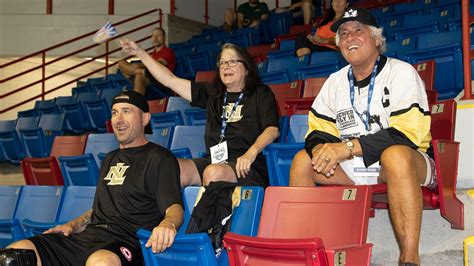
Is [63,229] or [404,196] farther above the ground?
[404,196]

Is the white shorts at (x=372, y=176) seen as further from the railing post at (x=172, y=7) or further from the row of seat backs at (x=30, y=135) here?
the railing post at (x=172, y=7)

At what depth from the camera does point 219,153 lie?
3572mm

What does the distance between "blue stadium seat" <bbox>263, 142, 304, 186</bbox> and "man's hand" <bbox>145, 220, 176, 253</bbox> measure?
36.6 inches

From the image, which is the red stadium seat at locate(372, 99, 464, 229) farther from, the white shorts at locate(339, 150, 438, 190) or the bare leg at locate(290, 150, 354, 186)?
the bare leg at locate(290, 150, 354, 186)

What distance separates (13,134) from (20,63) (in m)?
3.45

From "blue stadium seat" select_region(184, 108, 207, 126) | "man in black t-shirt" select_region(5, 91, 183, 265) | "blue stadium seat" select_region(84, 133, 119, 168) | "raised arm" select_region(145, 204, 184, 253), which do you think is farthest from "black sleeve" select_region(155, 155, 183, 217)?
"blue stadium seat" select_region(84, 133, 119, 168)

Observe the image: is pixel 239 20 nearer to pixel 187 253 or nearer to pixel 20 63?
pixel 20 63

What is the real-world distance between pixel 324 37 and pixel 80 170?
234 cm

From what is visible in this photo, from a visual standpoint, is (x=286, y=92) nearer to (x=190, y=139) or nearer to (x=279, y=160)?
(x=190, y=139)

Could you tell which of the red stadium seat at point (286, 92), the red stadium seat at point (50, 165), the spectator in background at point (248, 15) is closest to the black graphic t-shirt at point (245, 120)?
the red stadium seat at point (286, 92)

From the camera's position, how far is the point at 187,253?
2.51 metres

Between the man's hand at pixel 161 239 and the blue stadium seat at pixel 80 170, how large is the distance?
84.2 inches

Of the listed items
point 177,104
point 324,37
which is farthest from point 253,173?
point 324,37

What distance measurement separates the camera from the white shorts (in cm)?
270
